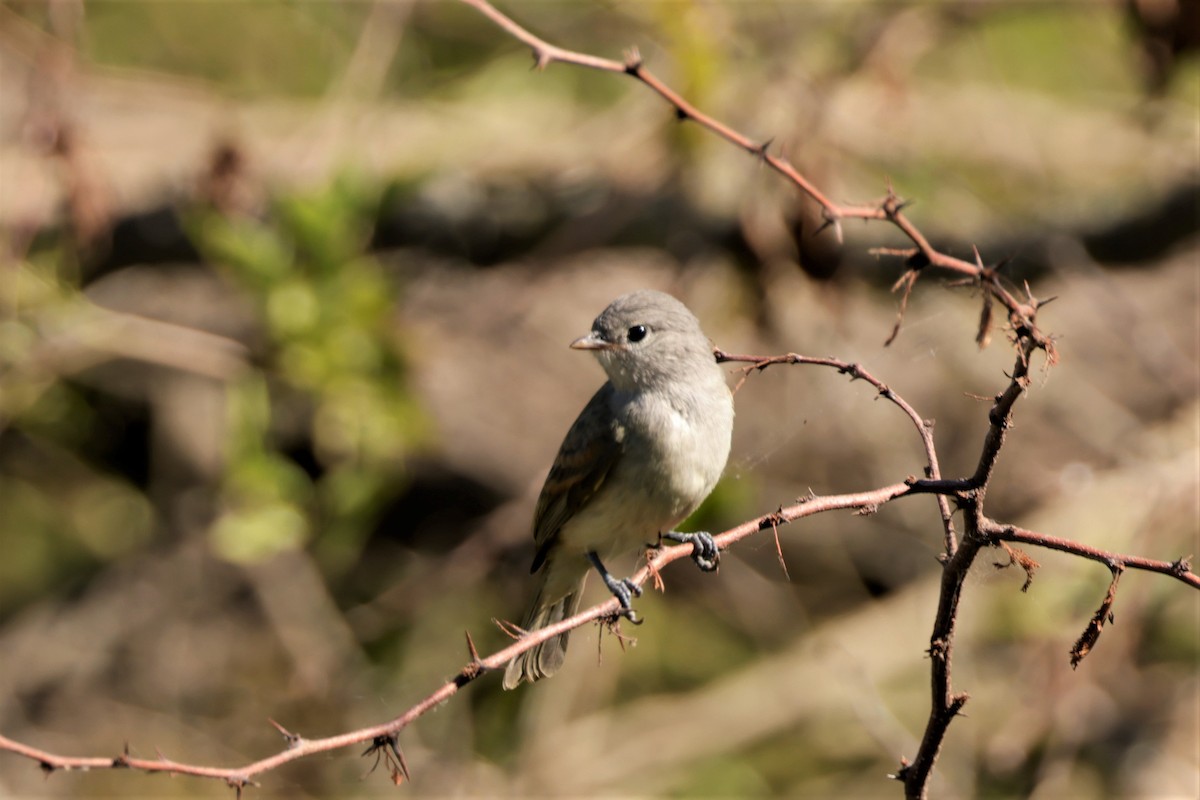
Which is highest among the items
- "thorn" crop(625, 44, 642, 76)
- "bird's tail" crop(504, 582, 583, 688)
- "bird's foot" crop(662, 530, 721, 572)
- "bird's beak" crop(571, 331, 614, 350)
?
"thorn" crop(625, 44, 642, 76)

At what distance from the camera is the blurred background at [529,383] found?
4965mm

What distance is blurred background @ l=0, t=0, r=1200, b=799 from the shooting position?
16.3 feet

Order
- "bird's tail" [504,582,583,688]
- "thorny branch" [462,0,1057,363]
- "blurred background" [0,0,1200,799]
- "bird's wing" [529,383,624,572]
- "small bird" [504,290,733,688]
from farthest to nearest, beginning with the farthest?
"blurred background" [0,0,1200,799]
"bird's wing" [529,383,624,572]
"small bird" [504,290,733,688]
"bird's tail" [504,582,583,688]
"thorny branch" [462,0,1057,363]

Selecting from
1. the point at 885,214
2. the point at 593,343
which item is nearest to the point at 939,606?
the point at 885,214

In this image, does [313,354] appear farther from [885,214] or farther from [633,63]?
[885,214]

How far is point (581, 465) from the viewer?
3.79m

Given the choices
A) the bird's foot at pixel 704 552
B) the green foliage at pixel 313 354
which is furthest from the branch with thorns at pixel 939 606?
the green foliage at pixel 313 354

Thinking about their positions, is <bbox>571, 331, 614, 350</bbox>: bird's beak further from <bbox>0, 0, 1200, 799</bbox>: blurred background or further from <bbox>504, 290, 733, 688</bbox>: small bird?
<bbox>0, 0, 1200, 799</bbox>: blurred background

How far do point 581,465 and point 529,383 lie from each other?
310cm

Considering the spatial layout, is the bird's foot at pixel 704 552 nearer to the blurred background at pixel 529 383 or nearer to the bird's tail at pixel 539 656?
the bird's tail at pixel 539 656

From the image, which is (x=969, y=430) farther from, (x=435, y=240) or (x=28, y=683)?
(x=28, y=683)

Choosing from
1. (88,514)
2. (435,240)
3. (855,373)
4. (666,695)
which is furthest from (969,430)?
(855,373)

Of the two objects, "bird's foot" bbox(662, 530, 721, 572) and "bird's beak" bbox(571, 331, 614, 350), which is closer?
"bird's foot" bbox(662, 530, 721, 572)

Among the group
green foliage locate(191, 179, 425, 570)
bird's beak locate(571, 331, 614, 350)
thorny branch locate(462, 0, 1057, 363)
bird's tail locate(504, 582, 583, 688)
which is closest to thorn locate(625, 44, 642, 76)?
thorny branch locate(462, 0, 1057, 363)
